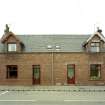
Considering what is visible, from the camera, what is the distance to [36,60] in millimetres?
50812

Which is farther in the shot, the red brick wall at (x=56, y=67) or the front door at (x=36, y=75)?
the front door at (x=36, y=75)

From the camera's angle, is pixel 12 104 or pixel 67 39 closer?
pixel 12 104

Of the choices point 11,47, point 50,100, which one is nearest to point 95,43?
point 11,47

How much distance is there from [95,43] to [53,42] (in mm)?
5731

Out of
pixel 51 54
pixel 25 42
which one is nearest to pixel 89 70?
pixel 51 54

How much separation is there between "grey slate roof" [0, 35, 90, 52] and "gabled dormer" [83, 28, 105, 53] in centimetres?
125

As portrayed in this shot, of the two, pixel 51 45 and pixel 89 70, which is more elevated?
pixel 51 45

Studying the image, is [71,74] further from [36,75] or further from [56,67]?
[36,75]

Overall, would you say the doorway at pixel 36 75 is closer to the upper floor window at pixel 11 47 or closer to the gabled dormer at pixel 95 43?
the upper floor window at pixel 11 47

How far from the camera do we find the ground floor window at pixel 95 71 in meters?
50.5

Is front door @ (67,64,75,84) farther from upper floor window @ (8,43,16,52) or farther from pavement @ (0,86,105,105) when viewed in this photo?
pavement @ (0,86,105,105)

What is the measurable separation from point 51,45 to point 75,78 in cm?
552

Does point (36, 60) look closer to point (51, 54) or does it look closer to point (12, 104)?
point (51, 54)

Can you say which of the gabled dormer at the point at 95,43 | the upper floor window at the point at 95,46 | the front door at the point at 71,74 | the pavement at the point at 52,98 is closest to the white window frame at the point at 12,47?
the front door at the point at 71,74
